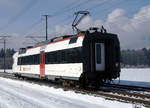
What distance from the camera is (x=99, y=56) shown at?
14.1m

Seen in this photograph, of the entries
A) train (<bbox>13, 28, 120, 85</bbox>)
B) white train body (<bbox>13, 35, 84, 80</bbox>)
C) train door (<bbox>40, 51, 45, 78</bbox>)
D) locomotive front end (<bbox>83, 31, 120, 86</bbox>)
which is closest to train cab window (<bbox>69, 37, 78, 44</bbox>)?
train (<bbox>13, 28, 120, 85</bbox>)

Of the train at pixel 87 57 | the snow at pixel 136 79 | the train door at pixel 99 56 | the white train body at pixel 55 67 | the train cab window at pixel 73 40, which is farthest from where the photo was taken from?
the snow at pixel 136 79

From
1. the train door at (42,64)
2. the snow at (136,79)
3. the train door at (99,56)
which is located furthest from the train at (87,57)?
the snow at (136,79)

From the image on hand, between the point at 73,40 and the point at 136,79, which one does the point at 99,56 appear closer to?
the point at 73,40

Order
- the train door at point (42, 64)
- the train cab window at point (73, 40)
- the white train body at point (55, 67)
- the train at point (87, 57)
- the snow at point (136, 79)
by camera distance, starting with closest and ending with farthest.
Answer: the train at point (87, 57), the white train body at point (55, 67), the train cab window at point (73, 40), the train door at point (42, 64), the snow at point (136, 79)

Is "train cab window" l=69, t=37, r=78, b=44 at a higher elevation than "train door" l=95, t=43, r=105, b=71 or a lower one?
higher

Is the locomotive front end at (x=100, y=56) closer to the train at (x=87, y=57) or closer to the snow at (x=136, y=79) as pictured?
the train at (x=87, y=57)

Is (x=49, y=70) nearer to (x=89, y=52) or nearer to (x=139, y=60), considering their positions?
(x=89, y=52)

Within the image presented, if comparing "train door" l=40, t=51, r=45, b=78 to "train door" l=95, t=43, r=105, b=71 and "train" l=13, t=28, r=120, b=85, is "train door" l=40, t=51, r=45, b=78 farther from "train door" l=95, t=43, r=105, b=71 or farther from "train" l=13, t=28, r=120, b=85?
"train door" l=95, t=43, r=105, b=71

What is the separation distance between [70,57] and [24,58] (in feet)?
34.5

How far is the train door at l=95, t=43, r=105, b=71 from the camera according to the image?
45.7ft

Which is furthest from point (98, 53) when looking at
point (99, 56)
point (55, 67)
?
point (55, 67)

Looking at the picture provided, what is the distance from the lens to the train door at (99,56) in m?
13.9

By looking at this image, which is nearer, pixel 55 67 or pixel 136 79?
pixel 55 67
